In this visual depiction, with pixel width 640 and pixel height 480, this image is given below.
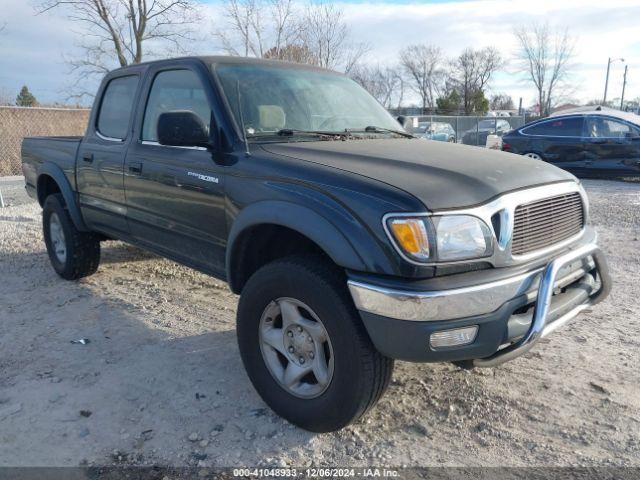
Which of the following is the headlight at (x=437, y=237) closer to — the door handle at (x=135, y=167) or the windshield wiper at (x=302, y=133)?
the windshield wiper at (x=302, y=133)

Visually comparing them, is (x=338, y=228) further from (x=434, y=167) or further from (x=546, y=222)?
(x=546, y=222)

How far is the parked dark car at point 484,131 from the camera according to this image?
2275 centimetres

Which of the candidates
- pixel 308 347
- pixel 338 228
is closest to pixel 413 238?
pixel 338 228

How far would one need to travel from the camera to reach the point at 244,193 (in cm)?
301

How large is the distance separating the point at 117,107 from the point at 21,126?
453 inches

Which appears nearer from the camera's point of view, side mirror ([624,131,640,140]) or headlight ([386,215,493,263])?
headlight ([386,215,493,263])

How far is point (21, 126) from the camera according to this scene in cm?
1412

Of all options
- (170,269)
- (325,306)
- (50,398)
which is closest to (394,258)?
(325,306)

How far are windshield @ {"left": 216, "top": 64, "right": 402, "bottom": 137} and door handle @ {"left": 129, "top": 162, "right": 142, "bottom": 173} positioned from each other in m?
0.97

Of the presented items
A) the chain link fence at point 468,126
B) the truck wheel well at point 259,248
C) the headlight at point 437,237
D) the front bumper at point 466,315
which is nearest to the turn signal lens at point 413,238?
the headlight at point 437,237

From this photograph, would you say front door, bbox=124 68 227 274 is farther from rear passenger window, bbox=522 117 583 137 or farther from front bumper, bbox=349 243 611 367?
rear passenger window, bbox=522 117 583 137

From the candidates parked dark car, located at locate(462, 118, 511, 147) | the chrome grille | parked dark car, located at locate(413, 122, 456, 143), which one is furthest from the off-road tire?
parked dark car, located at locate(462, 118, 511, 147)

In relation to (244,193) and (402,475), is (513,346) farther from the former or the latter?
(244,193)

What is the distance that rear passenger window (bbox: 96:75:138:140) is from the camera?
4.33 meters
